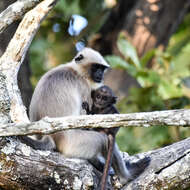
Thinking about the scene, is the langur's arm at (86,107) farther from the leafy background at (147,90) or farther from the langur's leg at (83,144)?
the leafy background at (147,90)

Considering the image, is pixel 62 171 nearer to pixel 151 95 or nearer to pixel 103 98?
pixel 103 98

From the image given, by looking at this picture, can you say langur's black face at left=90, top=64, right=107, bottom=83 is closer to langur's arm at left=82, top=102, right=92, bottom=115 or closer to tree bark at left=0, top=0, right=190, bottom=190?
langur's arm at left=82, top=102, right=92, bottom=115

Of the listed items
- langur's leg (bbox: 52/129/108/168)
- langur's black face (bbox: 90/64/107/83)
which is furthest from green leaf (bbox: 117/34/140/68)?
langur's leg (bbox: 52/129/108/168)

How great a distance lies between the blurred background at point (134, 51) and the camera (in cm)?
655

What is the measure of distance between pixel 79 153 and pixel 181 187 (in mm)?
914

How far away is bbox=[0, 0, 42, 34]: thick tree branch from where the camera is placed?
355 centimetres

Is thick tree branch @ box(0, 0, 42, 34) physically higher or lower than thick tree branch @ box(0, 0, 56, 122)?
higher

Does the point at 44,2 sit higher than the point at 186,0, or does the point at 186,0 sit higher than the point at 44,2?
the point at 44,2

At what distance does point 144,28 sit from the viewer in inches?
308

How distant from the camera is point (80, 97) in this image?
4355 millimetres

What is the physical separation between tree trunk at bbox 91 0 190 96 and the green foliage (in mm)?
623

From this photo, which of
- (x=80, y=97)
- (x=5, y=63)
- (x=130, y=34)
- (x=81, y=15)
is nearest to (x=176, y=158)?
(x=80, y=97)

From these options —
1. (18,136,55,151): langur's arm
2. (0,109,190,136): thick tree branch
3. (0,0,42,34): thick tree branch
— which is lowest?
(18,136,55,151): langur's arm

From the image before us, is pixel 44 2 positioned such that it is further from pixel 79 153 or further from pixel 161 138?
pixel 161 138
